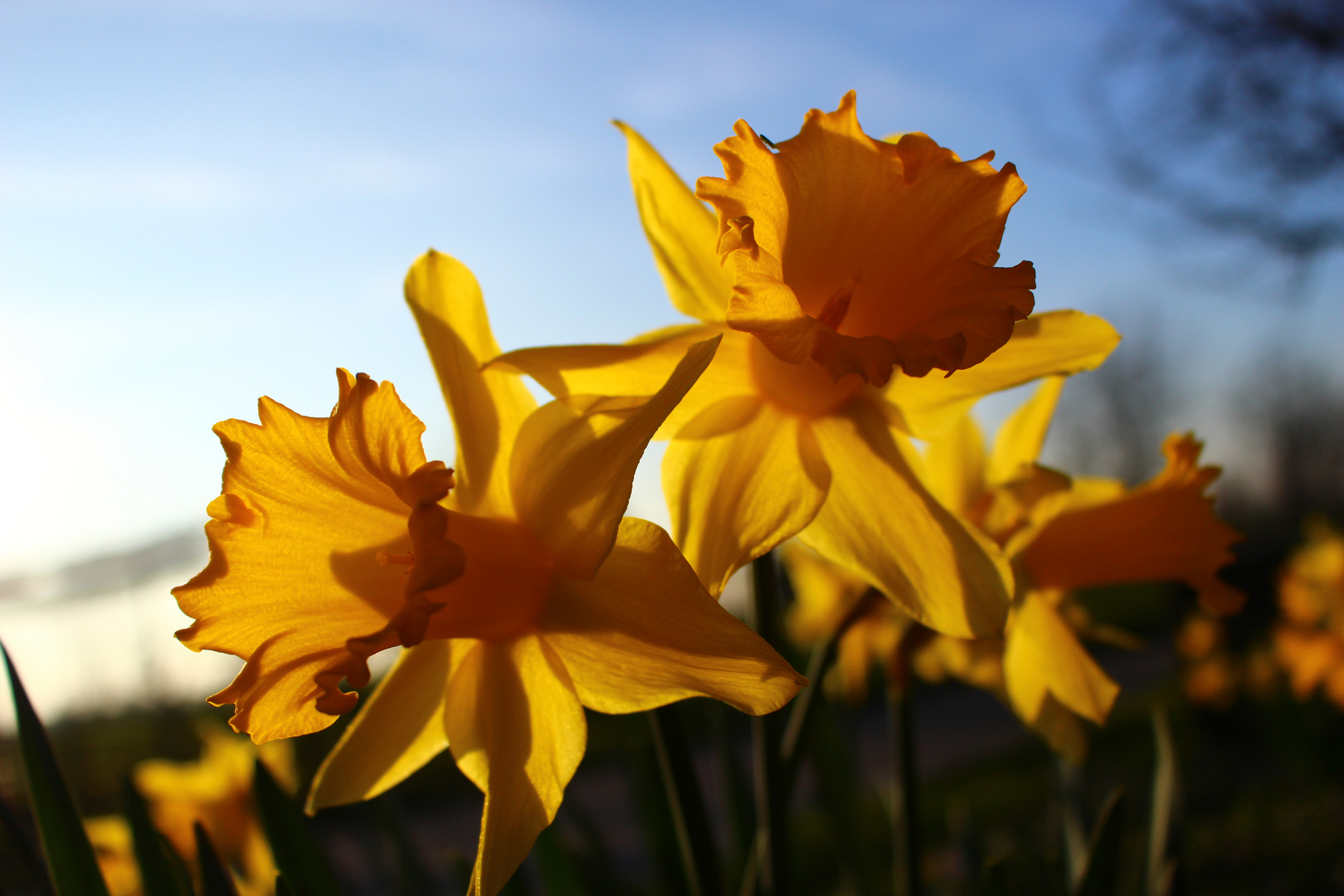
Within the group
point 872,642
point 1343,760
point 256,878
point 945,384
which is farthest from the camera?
point 1343,760

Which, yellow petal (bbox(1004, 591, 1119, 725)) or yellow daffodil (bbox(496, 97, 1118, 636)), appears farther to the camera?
yellow petal (bbox(1004, 591, 1119, 725))

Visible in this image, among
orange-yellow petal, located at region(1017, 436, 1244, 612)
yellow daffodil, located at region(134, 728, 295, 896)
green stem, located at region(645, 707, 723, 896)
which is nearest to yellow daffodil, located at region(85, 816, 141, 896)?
yellow daffodil, located at region(134, 728, 295, 896)

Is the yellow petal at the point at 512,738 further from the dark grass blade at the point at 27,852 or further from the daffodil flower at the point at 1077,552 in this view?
the daffodil flower at the point at 1077,552

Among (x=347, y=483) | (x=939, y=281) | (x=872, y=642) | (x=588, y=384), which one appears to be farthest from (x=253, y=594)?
(x=872, y=642)

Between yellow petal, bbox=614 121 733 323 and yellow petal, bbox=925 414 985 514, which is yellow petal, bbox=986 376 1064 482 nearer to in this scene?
yellow petal, bbox=925 414 985 514

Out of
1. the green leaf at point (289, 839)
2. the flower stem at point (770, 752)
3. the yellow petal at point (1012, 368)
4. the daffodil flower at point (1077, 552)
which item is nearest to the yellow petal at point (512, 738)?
the flower stem at point (770, 752)

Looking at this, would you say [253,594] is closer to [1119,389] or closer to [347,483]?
[347,483]
